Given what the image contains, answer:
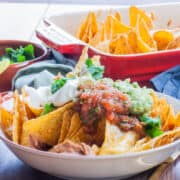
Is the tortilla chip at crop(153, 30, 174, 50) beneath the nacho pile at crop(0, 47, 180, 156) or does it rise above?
beneath

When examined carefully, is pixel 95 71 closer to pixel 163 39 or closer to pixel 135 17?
pixel 163 39

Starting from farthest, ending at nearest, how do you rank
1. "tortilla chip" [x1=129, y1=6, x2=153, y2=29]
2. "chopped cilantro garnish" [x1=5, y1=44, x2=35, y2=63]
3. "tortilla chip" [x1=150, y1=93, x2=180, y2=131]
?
"tortilla chip" [x1=129, y1=6, x2=153, y2=29]
"chopped cilantro garnish" [x1=5, y1=44, x2=35, y2=63]
"tortilla chip" [x1=150, y1=93, x2=180, y2=131]

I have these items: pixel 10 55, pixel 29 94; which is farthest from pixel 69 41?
pixel 29 94

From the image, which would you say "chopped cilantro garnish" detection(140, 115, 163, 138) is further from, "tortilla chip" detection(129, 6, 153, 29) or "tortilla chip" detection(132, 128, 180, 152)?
"tortilla chip" detection(129, 6, 153, 29)

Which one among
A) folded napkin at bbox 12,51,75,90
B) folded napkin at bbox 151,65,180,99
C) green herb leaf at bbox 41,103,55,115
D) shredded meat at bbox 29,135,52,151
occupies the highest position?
green herb leaf at bbox 41,103,55,115

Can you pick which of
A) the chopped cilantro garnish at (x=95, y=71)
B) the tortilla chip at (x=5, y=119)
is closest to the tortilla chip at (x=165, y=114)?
the chopped cilantro garnish at (x=95, y=71)

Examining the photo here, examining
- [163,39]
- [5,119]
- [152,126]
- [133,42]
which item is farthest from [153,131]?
[163,39]

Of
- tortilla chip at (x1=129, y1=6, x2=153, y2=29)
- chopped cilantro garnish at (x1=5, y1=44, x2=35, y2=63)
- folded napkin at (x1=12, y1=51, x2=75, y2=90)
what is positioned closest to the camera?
folded napkin at (x1=12, y1=51, x2=75, y2=90)

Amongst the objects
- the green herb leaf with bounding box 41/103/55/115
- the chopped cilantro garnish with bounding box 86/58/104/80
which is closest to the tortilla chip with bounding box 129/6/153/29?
→ the chopped cilantro garnish with bounding box 86/58/104/80
